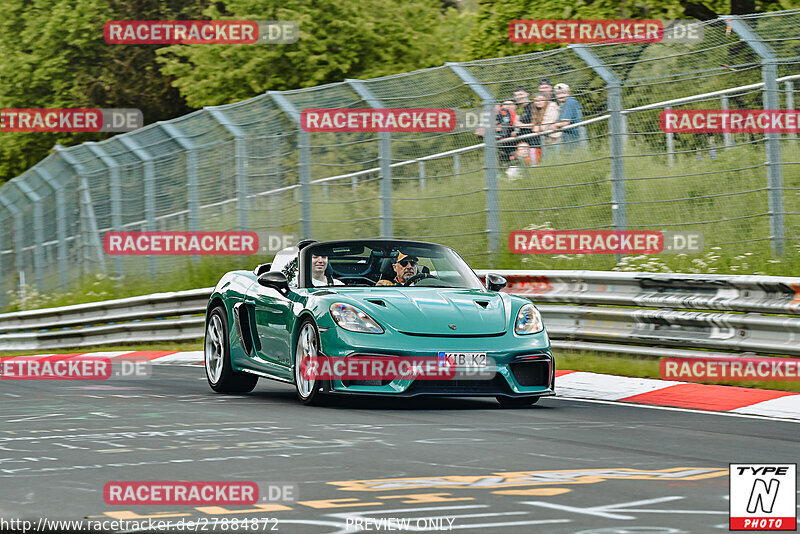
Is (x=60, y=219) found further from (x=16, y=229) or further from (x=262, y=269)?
(x=262, y=269)

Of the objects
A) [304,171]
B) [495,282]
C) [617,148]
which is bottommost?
[495,282]

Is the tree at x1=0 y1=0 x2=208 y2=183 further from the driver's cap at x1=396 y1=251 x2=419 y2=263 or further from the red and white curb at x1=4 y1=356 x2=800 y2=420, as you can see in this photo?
the driver's cap at x1=396 y1=251 x2=419 y2=263

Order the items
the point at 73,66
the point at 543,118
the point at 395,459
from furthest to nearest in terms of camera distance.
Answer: the point at 73,66 < the point at 543,118 < the point at 395,459

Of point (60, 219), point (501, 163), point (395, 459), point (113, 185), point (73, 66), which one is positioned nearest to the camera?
point (395, 459)

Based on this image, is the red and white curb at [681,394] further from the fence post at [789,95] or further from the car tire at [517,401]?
the fence post at [789,95]

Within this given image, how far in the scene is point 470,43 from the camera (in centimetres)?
3712

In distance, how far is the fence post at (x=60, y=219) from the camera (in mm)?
24594

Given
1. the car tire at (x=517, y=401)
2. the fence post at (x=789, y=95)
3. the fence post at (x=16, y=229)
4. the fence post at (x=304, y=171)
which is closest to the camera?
the car tire at (x=517, y=401)

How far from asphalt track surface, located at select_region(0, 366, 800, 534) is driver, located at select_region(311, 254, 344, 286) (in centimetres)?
91

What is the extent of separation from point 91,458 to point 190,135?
43.1 feet

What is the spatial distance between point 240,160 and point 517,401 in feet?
31.3

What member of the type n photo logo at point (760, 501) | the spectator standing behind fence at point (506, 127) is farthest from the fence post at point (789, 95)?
the type n photo logo at point (760, 501)

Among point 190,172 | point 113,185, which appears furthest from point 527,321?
point 113,185

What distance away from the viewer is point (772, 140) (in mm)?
12531
